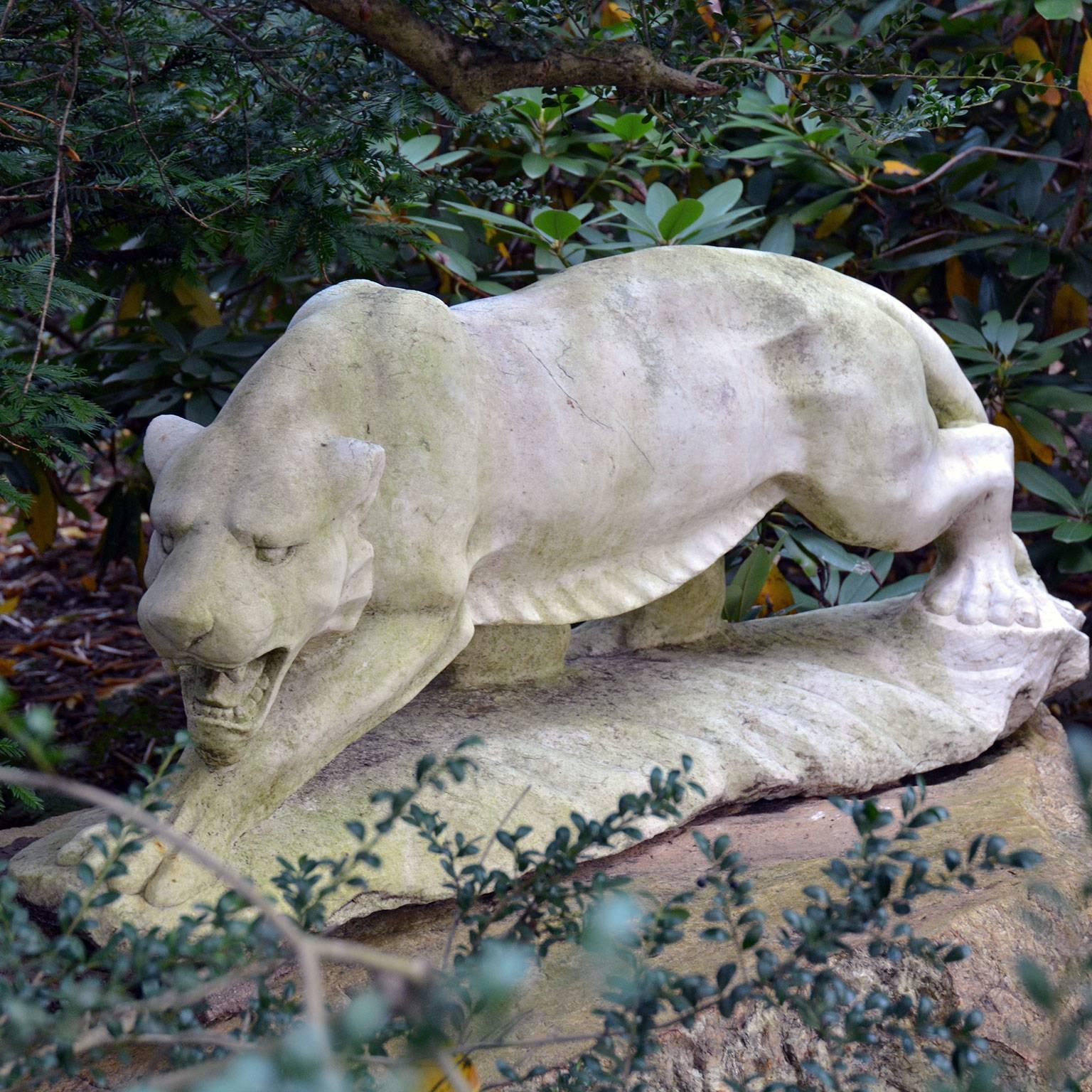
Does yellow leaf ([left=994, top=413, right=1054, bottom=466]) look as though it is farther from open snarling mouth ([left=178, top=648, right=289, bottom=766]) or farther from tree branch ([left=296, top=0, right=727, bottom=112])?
open snarling mouth ([left=178, top=648, right=289, bottom=766])

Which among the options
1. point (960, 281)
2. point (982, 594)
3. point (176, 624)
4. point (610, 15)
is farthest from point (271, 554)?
point (960, 281)

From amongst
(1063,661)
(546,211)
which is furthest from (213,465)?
(1063,661)

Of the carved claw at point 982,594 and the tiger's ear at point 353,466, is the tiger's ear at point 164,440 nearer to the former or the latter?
the tiger's ear at point 353,466

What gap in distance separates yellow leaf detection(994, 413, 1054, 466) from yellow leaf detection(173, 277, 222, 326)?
74.8 inches

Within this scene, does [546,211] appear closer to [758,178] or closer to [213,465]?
[758,178]

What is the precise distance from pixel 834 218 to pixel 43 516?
2.07m

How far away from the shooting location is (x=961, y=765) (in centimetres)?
243

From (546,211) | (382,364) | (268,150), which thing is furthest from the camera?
(546,211)

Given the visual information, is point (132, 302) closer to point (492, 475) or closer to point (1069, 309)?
point (492, 475)

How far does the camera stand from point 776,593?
317cm

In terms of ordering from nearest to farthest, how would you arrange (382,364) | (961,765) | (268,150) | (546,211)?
(382,364), (268,150), (961,765), (546,211)

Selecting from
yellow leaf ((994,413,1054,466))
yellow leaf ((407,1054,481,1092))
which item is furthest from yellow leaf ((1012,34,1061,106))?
yellow leaf ((407,1054,481,1092))

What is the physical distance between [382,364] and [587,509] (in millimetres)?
366

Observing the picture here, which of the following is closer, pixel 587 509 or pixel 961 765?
pixel 587 509
